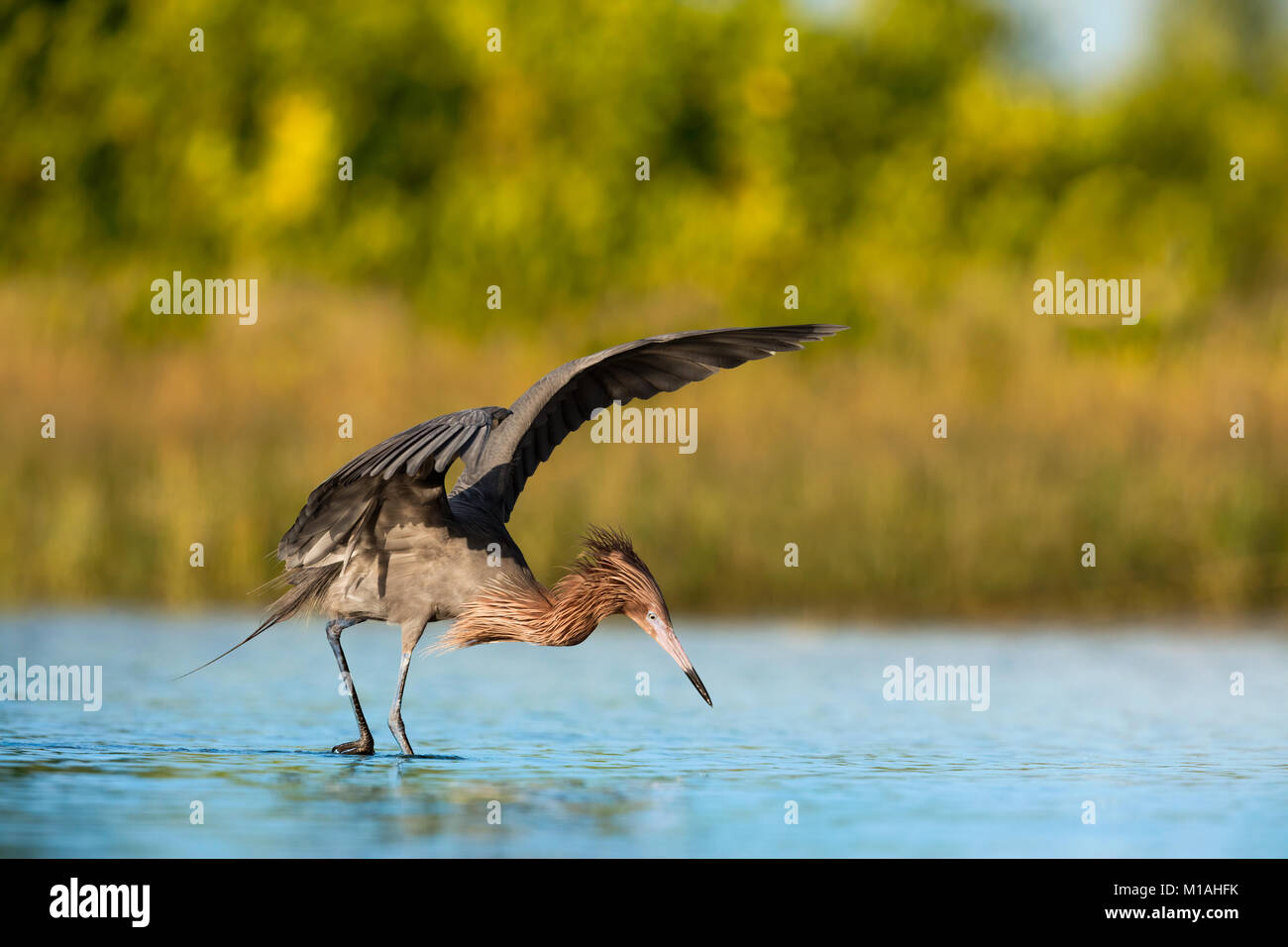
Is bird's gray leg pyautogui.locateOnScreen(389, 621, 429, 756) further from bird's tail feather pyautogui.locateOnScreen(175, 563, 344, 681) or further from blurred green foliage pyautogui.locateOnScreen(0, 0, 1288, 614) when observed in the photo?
blurred green foliage pyautogui.locateOnScreen(0, 0, 1288, 614)

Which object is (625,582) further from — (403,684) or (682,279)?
(682,279)

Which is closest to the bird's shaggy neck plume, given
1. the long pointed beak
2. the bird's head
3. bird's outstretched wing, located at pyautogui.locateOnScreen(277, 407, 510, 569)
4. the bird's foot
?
the bird's head

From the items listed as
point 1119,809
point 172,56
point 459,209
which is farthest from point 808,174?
point 1119,809

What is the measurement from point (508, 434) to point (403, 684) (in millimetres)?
1263

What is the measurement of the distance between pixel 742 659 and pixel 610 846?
5.25 m

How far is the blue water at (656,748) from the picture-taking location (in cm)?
732

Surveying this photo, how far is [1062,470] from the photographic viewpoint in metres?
14.8

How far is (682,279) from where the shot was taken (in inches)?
832

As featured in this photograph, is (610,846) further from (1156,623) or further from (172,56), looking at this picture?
(172,56)

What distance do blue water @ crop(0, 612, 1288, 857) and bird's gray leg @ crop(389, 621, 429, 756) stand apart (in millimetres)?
85

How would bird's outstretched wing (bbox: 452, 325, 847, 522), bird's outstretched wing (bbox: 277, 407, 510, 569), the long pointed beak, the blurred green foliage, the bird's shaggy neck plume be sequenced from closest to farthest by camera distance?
1. bird's outstretched wing (bbox: 277, 407, 510, 569)
2. the long pointed beak
3. bird's outstretched wing (bbox: 452, 325, 847, 522)
4. the bird's shaggy neck plume
5. the blurred green foliage

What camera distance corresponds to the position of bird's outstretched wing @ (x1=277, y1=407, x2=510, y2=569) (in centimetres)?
844

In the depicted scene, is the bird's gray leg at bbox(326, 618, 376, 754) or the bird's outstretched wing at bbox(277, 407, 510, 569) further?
the bird's gray leg at bbox(326, 618, 376, 754)
